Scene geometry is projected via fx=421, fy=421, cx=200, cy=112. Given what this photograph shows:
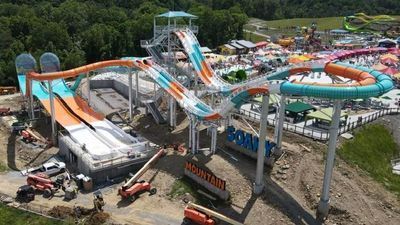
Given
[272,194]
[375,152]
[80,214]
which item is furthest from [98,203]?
[375,152]

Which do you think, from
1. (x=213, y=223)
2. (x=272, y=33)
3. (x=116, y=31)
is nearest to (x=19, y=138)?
(x=213, y=223)

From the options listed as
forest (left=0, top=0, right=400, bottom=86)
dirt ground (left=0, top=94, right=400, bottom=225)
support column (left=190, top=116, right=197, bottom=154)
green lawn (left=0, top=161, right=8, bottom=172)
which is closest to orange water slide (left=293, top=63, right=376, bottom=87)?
dirt ground (left=0, top=94, right=400, bottom=225)

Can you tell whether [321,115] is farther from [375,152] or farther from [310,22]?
[310,22]

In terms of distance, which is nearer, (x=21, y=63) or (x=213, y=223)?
(x=213, y=223)

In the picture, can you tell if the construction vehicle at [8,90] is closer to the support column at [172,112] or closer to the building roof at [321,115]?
the support column at [172,112]

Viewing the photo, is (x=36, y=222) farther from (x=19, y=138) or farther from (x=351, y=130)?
(x=351, y=130)
